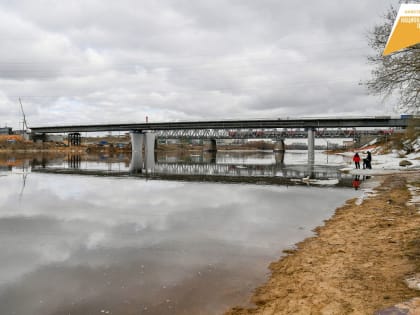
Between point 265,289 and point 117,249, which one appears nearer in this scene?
point 265,289

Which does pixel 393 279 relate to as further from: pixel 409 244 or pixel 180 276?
pixel 180 276

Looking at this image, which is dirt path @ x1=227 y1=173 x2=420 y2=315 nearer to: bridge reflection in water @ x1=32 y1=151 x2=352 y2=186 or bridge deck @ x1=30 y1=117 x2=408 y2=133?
bridge reflection in water @ x1=32 y1=151 x2=352 y2=186

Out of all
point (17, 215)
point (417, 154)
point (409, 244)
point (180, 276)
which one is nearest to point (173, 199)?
point (17, 215)

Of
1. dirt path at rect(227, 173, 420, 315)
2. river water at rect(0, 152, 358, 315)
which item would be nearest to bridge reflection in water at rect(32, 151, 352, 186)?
river water at rect(0, 152, 358, 315)

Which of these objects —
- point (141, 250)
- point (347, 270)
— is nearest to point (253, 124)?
point (141, 250)

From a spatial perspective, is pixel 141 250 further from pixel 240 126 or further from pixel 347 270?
pixel 240 126

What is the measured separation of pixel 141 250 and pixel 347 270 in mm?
6127

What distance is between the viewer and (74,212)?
15820mm

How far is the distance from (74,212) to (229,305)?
11.9 metres

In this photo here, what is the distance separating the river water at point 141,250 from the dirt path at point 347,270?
2.16 ft

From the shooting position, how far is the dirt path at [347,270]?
6.16m

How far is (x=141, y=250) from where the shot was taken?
997 centimetres

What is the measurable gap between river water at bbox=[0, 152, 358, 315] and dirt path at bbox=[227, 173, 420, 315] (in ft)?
2.16

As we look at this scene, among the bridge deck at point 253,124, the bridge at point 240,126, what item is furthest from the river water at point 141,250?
the bridge deck at point 253,124
